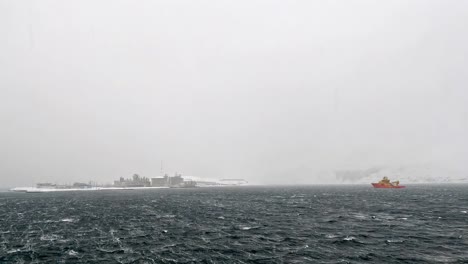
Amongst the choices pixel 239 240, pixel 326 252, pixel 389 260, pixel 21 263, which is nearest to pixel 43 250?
pixel 21 263

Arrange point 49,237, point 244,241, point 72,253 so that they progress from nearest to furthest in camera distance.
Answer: point 72,253 → point 244,241 → point 49,237

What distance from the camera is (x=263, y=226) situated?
7756 cm

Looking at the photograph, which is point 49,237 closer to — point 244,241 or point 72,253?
point 72,253

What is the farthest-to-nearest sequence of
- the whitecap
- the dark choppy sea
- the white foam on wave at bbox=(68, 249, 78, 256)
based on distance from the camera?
1. the whitecap
2. the white foam on wave at bbox=(68, 249, 78, 256)
3. the dark choppy sea

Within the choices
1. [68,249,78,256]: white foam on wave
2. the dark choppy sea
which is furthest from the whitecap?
[68,249,78,256]: white foam on wave

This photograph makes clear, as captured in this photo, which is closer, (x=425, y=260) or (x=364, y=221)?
(x=425, y=260)

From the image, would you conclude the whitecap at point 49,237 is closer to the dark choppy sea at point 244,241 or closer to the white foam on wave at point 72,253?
the dark choppy sea at point 244,241

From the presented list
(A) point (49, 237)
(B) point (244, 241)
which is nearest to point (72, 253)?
(A) point (49, 237)

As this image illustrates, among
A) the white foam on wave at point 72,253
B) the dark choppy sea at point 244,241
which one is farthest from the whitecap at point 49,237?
the white foam on wave at point 72,253

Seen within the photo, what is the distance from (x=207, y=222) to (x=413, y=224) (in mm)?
59066

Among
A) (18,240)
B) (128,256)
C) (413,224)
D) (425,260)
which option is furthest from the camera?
(413,224)

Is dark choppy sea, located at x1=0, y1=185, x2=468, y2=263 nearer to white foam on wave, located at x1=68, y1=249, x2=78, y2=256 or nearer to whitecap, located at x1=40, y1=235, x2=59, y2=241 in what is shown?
white foam on wave, located at x1=68, y1=249, x2=78, y2=256

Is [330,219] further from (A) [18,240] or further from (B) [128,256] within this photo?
(A) [18,240]

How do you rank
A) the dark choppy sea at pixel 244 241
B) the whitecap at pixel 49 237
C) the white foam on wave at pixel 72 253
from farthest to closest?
the whitecap at pixel 49 237 → the white foam on wave at pixel 72 253 → the dark choppy sea at pixel 244 241
